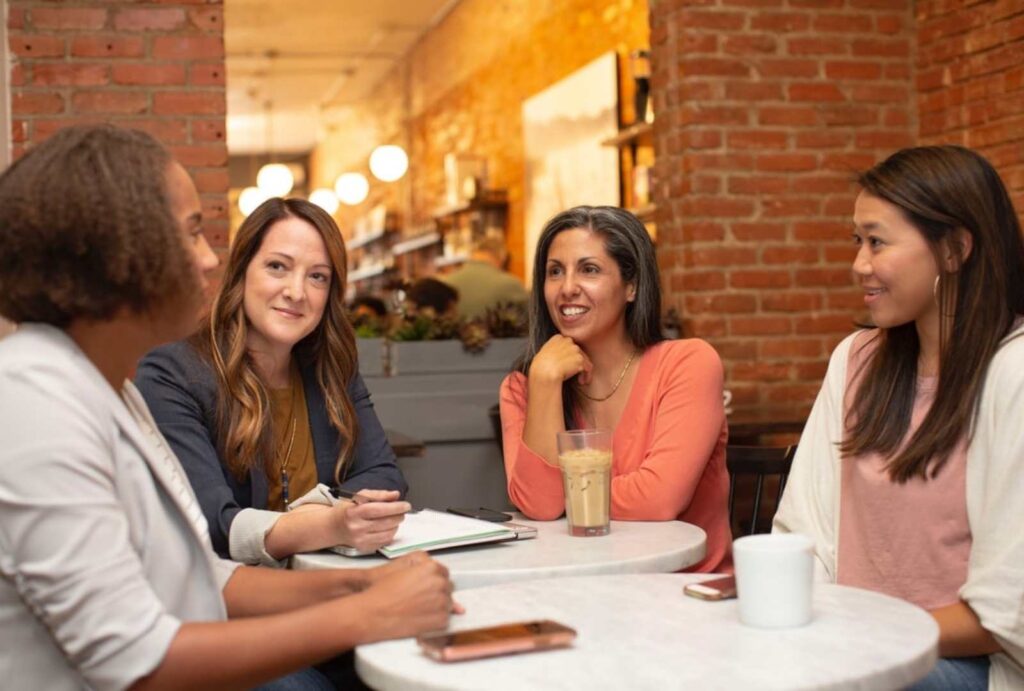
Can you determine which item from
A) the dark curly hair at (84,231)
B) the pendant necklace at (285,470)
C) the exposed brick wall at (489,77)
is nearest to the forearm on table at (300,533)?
the pendant necklace at (285,470)

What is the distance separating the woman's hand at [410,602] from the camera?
1373 millimetres

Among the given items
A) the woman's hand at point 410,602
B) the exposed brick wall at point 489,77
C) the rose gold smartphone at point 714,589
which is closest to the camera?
the woman's hand at point 410,602

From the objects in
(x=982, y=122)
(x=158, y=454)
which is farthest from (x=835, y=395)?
(x=982, y=122)

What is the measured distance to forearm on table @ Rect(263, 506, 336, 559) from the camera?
192 cm

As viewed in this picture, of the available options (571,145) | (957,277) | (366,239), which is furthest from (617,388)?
(366,239)

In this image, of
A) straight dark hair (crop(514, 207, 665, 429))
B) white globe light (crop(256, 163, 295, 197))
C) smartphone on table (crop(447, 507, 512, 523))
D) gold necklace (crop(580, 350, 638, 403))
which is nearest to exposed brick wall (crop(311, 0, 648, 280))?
white globe light (crop(256, 163, 295, 197))

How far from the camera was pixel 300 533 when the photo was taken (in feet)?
6.43

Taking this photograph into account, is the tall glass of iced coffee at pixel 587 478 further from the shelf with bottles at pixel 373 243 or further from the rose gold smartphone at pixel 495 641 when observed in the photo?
the shelf with bottles at pixel 373 243

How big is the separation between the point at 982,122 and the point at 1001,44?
0.89ft

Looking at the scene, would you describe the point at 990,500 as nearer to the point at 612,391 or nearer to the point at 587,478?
the point at 587,478

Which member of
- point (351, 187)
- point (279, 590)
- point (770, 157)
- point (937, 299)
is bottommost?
point (279, 590)

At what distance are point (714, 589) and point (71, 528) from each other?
0.77 metres

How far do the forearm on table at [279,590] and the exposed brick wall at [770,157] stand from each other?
2990mm

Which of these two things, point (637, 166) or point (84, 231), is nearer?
point (84, 231)
